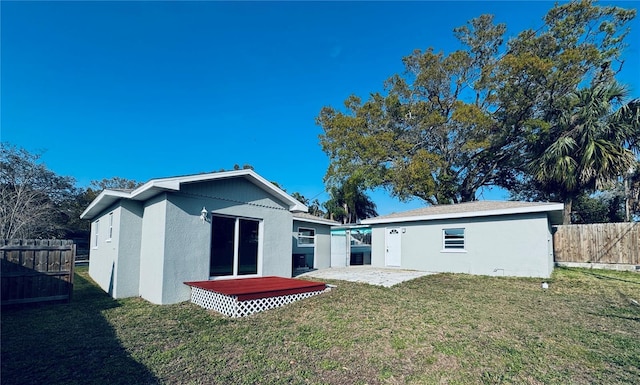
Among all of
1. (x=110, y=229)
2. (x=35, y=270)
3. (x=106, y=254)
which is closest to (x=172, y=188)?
(x=35, y=270)

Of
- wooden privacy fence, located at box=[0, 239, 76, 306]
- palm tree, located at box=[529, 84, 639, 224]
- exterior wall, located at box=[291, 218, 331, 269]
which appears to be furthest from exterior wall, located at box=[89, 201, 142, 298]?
palm tree, located at box=[529, 84, 639, 224]

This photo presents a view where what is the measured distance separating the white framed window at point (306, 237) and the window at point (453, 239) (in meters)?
6.15

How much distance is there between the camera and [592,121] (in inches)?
623

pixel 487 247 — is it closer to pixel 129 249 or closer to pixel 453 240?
pixel 453 240

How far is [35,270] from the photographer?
7.50 meters

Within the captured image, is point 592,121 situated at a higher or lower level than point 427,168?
higher

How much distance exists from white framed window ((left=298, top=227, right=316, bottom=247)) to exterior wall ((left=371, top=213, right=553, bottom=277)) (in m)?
4.10

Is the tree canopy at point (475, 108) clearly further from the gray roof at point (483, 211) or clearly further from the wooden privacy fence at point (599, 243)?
the gray roof at point (483, 211)

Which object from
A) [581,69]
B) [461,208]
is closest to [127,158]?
[461,208]

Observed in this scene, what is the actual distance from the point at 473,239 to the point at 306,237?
7.53m

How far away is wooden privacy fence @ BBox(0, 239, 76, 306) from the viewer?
7160 millimetres

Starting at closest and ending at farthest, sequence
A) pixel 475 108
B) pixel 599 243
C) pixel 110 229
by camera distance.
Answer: pixel 110 229 → pixel 599 243 → pixel 475 108

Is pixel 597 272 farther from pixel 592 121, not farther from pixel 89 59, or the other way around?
pixel 89 59

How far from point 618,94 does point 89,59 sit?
23.7m
